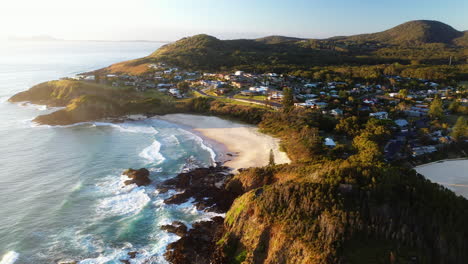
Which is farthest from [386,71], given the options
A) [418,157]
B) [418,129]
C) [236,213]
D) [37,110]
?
[37,110]

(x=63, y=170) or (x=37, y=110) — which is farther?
(x=37, y=110)

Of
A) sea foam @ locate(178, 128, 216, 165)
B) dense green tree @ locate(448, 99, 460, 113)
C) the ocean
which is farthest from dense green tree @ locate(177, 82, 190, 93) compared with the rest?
dense green tree @ locate(448, 99, 460, 113)

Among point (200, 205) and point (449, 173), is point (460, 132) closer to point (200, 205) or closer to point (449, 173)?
point (449, 173)

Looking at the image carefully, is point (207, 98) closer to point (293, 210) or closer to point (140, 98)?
point (140, 98)

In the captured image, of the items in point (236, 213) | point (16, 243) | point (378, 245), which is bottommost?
point (16, 243)

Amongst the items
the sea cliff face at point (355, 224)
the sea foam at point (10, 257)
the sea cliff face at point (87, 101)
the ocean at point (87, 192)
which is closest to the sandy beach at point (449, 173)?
the sea cliff face at point (355, 224)

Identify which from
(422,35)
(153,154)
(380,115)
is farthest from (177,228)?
(422,35)

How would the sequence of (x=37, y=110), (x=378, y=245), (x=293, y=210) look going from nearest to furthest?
(x=378, y=245)
(x=293, y=210)
(x=37, y=110)
